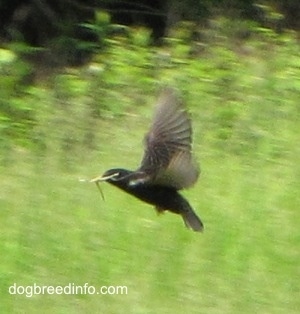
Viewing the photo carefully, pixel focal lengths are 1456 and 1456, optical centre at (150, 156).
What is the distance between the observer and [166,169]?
4609 mm

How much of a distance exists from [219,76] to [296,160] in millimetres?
1953

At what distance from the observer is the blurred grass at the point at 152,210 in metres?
4.55

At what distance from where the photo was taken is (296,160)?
5.80 metres

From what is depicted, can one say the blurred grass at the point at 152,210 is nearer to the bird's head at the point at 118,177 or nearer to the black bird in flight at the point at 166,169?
the black bird in flight at the point at 166,169

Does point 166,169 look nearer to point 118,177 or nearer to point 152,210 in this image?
point 118,177

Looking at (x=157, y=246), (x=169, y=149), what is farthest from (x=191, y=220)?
(x=169, y=149)

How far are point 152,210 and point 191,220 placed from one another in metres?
0.32

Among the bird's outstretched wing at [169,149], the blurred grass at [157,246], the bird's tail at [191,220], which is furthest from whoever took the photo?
the bird's tail at [191,220]

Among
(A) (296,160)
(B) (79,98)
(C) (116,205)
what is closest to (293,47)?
(B) (79,98)

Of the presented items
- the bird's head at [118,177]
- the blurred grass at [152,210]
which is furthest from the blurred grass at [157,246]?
the bird's head at [118,177]

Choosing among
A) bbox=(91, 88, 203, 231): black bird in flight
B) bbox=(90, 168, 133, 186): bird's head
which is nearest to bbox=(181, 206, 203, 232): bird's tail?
bbox=(91, 88, 203, 231): black bird in flight

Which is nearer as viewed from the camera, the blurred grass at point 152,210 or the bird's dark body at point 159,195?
the blurred grass at point 152,210

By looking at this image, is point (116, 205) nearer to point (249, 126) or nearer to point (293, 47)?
point (249, 126)

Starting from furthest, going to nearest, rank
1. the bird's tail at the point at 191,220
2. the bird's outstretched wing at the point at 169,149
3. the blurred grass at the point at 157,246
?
1. the bird's tail at the point at 191,220
2. the bird's outstretched wing at the point at 169,149
3. the blurred grass at the point at 157,246
